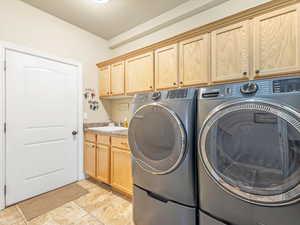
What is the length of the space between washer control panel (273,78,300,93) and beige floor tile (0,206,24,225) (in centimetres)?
260

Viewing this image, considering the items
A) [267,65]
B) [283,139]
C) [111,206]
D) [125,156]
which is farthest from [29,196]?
[267,65]

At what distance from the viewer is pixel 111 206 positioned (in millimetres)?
1909

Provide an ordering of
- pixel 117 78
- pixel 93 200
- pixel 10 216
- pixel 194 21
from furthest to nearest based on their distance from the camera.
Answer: pixel 117 78 < pixel 194 21 < pixel 93 200 < pixel 10 216

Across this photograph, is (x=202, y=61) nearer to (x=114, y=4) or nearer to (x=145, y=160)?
(x=145, y=160)

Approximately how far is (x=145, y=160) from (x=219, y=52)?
55.4 inches

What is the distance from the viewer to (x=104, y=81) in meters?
2.91

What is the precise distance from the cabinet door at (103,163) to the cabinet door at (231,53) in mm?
1785

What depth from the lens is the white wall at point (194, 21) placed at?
184cm

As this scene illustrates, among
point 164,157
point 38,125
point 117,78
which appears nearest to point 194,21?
point 117,78

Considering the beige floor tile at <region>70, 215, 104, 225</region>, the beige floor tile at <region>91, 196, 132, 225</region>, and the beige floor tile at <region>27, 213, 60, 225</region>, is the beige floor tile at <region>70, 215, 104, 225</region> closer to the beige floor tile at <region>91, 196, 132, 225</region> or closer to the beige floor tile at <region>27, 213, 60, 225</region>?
the beige floor tile at <region>91, 196, 132, 225</region>

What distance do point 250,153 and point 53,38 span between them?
292cm

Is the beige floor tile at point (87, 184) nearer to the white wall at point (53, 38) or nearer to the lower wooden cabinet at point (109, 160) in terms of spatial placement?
the lower wooden cabinet at point (109, 160)

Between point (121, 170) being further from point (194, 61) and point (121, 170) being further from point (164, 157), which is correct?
point (194, 61)

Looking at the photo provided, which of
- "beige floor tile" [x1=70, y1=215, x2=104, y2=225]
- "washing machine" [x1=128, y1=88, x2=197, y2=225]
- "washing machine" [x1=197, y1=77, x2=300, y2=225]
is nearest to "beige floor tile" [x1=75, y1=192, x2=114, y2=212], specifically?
"beige floor tile" [x1=70, y1=215, x2=104, y2=225]
